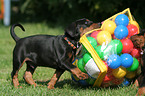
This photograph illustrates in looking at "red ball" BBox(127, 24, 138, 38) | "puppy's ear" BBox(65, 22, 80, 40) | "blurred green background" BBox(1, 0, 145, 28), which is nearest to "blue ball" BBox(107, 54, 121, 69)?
"red ball" BBox(127, 24, 138, 38)

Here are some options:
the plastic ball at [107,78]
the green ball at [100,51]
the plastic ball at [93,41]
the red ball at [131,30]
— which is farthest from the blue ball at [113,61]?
the red ball at [131,30]

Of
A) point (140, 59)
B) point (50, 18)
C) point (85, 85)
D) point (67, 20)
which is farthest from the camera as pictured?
point (50, 18)

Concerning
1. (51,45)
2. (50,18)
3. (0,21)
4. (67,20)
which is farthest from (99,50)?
(0,21)

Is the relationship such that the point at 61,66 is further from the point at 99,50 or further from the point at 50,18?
the point at 50,18

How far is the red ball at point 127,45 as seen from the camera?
389cm

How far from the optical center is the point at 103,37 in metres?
3.82

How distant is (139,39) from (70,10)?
353 inches

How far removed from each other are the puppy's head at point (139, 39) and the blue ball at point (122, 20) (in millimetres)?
335

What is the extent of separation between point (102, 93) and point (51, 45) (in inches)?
50.4

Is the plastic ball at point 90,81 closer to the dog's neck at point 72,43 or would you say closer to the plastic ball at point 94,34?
the dog's neck at point 72,43

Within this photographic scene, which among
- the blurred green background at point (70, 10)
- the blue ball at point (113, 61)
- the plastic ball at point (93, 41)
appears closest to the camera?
the blue ball at point (113, 61)

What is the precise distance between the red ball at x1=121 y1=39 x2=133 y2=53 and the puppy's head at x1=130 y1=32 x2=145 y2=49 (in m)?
0.07

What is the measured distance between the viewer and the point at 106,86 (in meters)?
4.07

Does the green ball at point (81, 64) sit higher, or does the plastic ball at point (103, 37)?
the plastic ball at point (103, 37)
